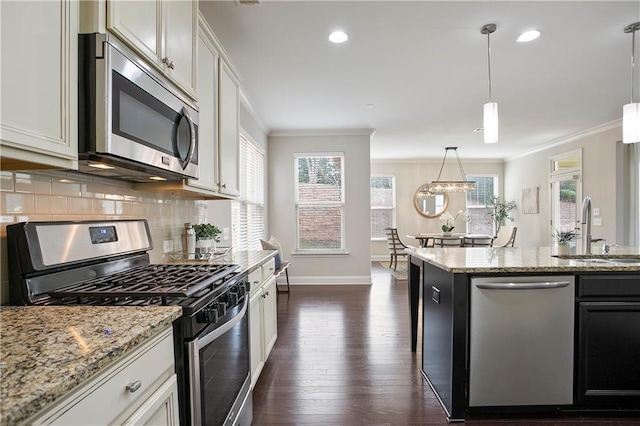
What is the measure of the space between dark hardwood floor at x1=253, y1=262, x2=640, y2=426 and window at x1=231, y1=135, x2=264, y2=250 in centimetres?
111

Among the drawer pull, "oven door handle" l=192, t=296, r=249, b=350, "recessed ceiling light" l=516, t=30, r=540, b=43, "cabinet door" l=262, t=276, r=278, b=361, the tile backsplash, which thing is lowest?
"cabinet door" l=262, t=276, r=278, b=361

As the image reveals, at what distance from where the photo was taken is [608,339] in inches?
77.8

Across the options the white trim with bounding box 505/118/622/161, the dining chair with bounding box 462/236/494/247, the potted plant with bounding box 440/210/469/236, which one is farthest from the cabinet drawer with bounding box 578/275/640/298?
the potted plant with bounding box 440/210/469/236

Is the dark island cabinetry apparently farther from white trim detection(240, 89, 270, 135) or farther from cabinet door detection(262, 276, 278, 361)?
white trim detection(240, 89, 270, 135)

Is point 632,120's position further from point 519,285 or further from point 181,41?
point 181,41

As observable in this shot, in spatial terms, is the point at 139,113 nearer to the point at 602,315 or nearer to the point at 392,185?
the point at 602,315

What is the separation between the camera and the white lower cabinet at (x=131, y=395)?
667mm

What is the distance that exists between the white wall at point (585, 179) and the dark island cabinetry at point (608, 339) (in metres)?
4.50

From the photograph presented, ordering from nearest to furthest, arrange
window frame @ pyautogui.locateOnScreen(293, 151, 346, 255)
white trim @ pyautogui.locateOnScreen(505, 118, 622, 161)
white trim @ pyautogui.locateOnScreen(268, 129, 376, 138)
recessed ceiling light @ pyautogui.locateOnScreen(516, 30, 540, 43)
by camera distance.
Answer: recessed ceiling light @ pyautogui.locateOnScreen(516, 30, 540, 43) → white trim @ pyautogui.locateOnScreen(505, 118, 622, 161) → white trim @ pyautogui.locateOnScreen(268, 129, 376, 138) → window frame @ pyautogui.locateOnScreen(293, 151, 346, 255)

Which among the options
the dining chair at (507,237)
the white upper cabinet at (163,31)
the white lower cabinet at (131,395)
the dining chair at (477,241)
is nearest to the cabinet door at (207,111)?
the white upper cabinet at (163,31)

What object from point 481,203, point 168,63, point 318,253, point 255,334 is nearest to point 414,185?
point 481,203

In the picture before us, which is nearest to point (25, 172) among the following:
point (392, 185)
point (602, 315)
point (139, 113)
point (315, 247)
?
point (139, 113)

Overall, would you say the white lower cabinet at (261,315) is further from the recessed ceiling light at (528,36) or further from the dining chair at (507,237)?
the dining chair at (507,237)

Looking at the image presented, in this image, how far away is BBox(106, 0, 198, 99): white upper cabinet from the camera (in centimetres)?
120
